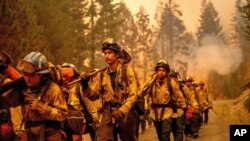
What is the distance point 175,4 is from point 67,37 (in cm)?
5990

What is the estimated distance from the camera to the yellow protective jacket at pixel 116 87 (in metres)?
8.62

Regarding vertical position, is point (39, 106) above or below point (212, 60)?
below

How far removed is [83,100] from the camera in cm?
945

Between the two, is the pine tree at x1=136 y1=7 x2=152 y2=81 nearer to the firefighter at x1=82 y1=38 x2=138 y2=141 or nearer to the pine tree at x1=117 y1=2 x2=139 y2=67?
the pine tree at x1=117 y1=2 x2=139 y2=67

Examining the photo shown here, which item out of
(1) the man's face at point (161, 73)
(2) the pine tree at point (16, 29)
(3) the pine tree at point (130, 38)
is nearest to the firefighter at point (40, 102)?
(1) the man's face at point (161, 73)

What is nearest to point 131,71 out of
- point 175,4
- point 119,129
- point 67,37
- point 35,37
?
point 119,129

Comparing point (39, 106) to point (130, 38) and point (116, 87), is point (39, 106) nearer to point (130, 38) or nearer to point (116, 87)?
point (116, 87)

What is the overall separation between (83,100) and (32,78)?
11.0 ft

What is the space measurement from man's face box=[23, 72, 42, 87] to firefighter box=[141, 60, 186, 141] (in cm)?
608

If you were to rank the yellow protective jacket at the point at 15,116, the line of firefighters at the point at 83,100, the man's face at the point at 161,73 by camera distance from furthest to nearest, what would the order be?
the man's face at the point at 161,73 < the yellow protective jacket at the point at 15,116 < the line of firefighters at the point at 83,100

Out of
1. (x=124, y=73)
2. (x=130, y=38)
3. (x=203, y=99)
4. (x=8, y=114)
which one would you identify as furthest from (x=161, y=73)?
(x=130, y=38)

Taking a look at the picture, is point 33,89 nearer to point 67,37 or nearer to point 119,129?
point 119,129

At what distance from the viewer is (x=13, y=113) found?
785cm

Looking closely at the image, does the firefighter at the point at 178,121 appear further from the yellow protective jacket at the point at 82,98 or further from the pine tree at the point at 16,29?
the pine tree at the point at 16,29
